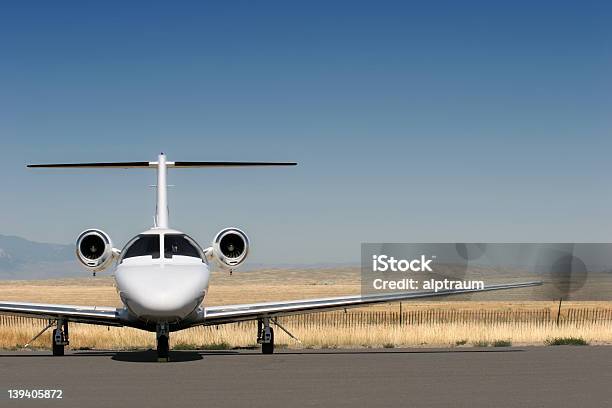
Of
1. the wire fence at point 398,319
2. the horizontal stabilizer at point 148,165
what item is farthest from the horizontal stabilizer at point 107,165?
the wire fence at point 398,319

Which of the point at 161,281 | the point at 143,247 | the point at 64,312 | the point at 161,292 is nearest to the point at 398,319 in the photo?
the point at 64,312

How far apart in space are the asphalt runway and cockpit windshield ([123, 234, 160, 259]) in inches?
93.9

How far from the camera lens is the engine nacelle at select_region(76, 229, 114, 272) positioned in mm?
22328

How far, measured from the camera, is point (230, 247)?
904 inches

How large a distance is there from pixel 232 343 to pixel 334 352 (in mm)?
5645

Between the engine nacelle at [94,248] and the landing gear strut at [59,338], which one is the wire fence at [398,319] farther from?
the engine nacelle at [94,248]

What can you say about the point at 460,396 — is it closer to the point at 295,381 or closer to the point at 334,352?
the point at 295,381

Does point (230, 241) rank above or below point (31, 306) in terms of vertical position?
above

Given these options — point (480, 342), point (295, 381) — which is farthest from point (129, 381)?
point (480, 342)

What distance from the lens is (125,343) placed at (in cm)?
2822

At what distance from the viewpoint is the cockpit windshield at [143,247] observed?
20.0 m

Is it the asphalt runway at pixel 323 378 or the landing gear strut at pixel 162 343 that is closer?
the asphalt runway at pixel 323 378

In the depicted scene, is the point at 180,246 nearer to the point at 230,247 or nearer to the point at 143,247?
the point at 143,247

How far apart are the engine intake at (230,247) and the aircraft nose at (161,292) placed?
298 cm
